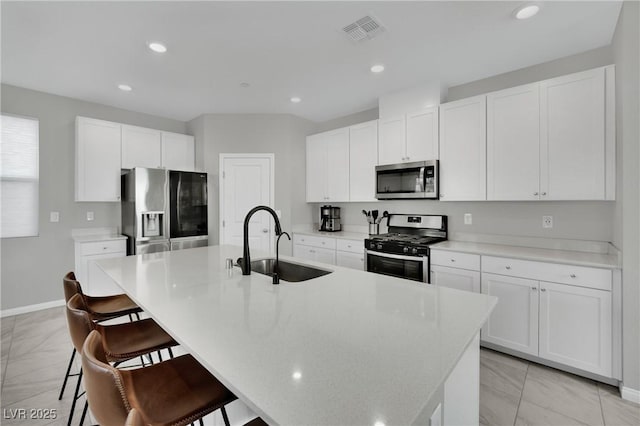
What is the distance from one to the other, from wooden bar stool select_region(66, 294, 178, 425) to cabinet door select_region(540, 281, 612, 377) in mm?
2664

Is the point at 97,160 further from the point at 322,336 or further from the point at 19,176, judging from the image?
the point at 322,336

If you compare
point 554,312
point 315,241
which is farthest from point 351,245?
point 554,312

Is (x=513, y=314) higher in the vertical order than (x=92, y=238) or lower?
lower

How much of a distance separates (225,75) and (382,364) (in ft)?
10.8

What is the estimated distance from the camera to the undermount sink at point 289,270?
6.58 feet

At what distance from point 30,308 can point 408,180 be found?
4.79 m

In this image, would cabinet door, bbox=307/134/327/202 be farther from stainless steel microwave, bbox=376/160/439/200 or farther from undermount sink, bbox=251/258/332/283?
undermount sink, bbox=251/258/332/283

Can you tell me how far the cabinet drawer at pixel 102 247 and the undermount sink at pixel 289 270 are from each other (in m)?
2.62

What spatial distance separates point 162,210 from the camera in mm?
3926

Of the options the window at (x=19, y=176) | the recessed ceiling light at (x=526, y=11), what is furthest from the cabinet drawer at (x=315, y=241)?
the window at (x=19, y=176)

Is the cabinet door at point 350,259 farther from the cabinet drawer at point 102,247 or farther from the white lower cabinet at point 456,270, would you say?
the cabinet drawer at point 102,247

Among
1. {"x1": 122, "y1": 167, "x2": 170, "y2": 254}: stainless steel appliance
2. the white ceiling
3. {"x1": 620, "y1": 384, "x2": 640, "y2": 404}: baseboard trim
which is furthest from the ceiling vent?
{"x1": 620, "y1": 384, "x2": 640, "y2": 404}: baseboard trim

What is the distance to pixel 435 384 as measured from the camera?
71 cm

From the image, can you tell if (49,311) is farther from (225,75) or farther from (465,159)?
(465,159)
